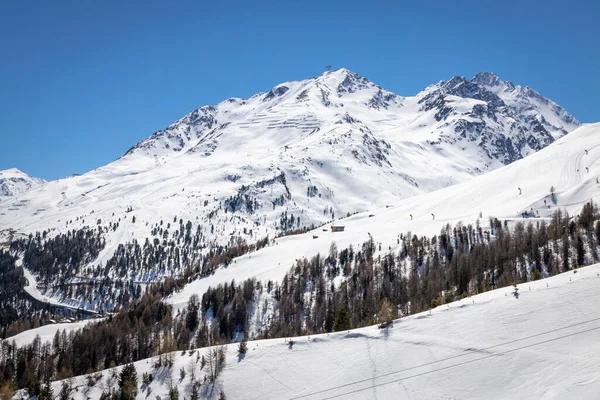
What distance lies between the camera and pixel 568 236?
138250mm

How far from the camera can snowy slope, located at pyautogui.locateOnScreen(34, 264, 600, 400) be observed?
56.1m

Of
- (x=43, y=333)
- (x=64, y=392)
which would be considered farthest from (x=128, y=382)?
(x=43, y=333)

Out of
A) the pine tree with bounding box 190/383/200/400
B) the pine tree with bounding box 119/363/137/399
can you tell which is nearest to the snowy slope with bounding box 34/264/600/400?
the pine tree with bounding box 190/383/200/400

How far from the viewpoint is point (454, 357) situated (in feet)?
206

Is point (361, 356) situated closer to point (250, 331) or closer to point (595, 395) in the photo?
point (595, 395)

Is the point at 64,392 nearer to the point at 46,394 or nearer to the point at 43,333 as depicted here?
the point at 46,394

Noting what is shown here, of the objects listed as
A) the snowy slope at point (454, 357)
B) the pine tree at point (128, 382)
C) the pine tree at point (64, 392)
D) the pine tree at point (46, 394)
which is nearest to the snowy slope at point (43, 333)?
the pine tree at point (46, 394)

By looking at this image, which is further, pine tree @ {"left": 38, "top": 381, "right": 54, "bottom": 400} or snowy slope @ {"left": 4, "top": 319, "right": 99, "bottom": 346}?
snowy slope @ {"left": 4, "top": 319, "right": 99, "bottom": 346}

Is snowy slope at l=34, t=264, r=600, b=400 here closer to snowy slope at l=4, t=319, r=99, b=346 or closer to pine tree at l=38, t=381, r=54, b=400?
pine tree at l=38, t=381, r=54, b=400

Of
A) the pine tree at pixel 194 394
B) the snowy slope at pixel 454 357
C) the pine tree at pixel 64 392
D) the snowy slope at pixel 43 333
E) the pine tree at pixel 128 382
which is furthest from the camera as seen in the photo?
the snowy slope at pixel 43 333

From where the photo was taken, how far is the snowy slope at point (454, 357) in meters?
56.1

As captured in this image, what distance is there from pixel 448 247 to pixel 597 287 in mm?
102964

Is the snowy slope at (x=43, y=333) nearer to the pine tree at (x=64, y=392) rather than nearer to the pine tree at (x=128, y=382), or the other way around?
the pine tree at (x=64, y=392)

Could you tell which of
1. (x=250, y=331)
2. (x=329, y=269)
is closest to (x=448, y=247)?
(x=329, y=269)
